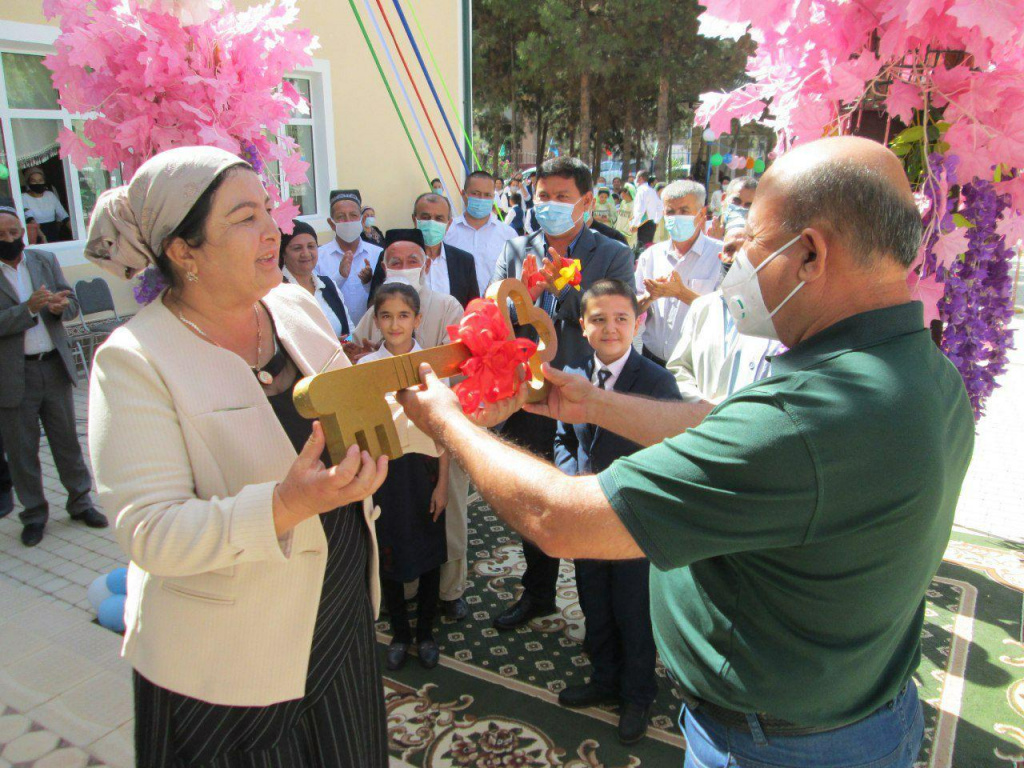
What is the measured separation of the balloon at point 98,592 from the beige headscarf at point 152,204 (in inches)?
113

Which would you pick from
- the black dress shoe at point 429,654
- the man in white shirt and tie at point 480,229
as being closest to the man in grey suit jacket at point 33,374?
the black dress shoe at point 429,654

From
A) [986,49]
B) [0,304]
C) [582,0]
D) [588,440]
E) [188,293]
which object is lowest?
[588,440]

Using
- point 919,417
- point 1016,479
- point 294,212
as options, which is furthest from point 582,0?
point 919,417

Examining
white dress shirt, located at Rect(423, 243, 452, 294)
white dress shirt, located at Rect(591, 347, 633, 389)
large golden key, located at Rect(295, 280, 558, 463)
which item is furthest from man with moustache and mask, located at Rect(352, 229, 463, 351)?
large golden key, located at Rect(295, 280, 558, 463)

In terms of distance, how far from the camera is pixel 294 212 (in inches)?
118

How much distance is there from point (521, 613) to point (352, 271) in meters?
3.64

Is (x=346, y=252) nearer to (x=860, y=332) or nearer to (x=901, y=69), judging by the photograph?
(x=901, y=69)

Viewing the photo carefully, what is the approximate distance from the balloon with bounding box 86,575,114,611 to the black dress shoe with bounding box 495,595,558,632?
88.1 inches

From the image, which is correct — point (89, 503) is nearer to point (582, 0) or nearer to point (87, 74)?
point (87, 74)

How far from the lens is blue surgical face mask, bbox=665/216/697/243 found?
214 inches

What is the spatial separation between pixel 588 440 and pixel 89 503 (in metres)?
4.03

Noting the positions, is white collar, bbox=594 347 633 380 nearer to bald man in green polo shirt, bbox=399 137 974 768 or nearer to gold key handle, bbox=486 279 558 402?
gold key handle, bbox=486 279 558 402

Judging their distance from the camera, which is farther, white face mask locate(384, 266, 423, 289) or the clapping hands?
the clapping hands

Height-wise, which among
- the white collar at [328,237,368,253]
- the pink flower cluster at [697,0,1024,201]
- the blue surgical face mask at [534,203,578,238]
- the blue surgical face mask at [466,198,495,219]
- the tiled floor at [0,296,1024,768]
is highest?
the pink flower cluster at [697,0,1024,201]
